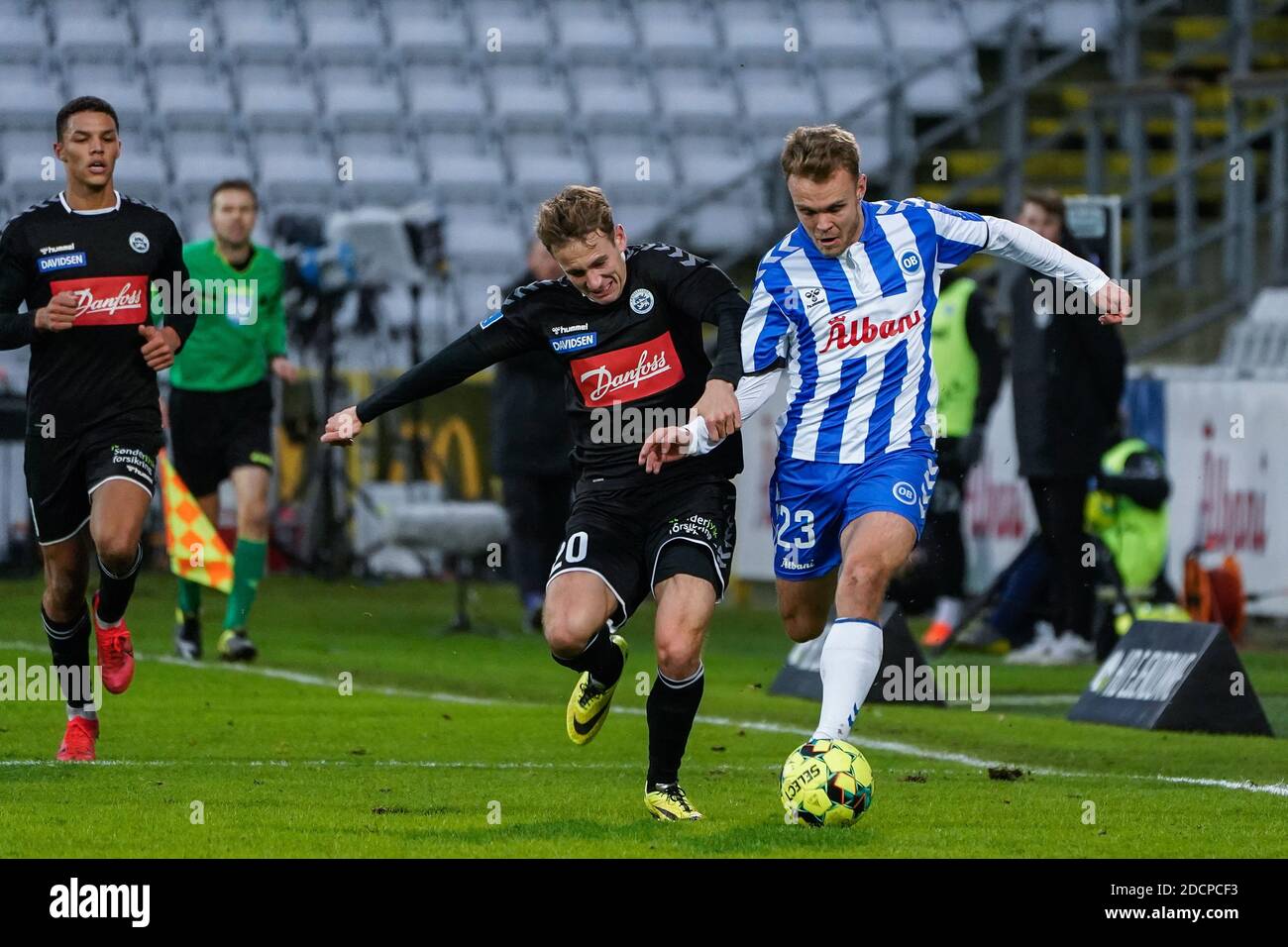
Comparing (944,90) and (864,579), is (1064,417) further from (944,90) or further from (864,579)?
(944,90)

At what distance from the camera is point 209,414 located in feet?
40.4

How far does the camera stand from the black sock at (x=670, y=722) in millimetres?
6879

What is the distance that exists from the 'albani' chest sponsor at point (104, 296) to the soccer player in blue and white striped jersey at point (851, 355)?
2439 mm

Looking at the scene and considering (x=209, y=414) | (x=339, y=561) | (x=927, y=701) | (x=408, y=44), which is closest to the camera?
(x=927, y=701)

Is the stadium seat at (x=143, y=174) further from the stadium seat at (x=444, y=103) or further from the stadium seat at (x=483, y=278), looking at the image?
the stadium seat at (x=483, y=278)

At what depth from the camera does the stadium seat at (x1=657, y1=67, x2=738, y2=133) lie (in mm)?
22422

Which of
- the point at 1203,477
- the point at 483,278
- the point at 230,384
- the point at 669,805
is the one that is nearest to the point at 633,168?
the point at 483,278

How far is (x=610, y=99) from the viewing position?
22.3 m

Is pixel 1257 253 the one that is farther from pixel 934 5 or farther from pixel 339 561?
pixel 339 561

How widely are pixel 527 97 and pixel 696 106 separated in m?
1.66

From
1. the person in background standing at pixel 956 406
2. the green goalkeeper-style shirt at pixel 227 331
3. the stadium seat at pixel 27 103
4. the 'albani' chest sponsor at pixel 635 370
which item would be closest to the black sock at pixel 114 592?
the 'albani' chest sponsor at pixel 635 370
